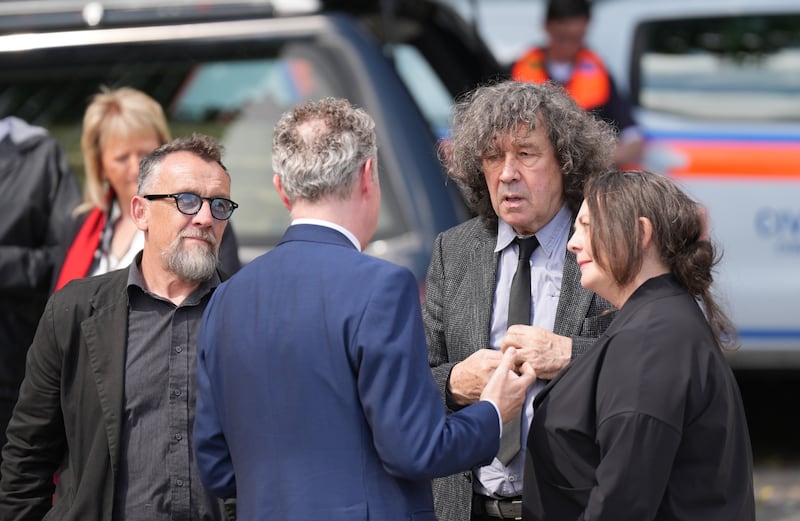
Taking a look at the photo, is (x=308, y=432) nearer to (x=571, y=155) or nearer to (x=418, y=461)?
(x=418, y=461)

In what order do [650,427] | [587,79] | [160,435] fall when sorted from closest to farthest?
[650,427] < [160,435] < [587,79]

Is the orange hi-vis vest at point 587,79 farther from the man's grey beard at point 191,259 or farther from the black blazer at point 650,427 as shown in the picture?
the black blazer at point 650,427

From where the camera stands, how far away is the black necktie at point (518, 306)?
291 centimetres

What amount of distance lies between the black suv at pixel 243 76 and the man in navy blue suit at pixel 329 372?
1.94 m

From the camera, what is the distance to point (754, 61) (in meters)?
6.74

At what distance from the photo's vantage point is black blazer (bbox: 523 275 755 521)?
8.02ft

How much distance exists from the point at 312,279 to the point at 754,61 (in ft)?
15.8

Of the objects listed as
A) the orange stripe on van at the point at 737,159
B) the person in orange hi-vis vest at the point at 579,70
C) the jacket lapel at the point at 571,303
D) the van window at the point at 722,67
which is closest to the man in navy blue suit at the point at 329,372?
the jacket lapel at the point at 571,303

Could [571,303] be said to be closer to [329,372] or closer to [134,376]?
[329,372]

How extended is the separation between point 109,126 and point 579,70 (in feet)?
8.82

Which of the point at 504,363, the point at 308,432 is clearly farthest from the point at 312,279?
the point at 504,363

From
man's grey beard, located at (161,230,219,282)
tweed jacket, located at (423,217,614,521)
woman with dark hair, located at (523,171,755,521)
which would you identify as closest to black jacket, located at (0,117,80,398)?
man's grey beard, located at (161,230,219,282)

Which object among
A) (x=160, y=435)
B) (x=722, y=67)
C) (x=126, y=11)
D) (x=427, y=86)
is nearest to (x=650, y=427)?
(x=160, y=435)

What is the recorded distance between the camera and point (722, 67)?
6777mm
